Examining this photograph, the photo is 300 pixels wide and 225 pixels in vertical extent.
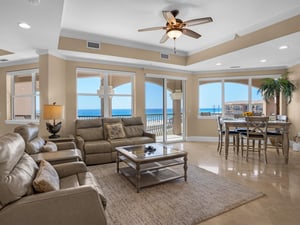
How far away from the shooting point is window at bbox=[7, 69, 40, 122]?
203 inches

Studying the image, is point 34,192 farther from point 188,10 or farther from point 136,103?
point 136,103

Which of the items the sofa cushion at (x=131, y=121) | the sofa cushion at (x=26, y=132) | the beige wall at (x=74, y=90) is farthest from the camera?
the sofa cushion at (x=131, y=121)

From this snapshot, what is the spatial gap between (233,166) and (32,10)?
14.5 ft

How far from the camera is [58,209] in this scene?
1.37m

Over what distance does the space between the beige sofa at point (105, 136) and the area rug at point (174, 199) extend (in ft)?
2.70

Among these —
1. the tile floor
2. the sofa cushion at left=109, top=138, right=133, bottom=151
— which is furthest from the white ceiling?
the tile floor

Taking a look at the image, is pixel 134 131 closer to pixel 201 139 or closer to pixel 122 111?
pixel 122 111

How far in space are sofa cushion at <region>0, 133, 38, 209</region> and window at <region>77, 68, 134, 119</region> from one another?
351 centimetres

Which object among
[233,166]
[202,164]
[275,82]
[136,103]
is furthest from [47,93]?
[275,82]

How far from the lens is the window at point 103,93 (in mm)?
5167

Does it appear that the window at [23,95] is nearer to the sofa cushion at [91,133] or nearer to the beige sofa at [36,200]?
the sofa cushion at [91,133]

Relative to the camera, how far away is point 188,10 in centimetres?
325

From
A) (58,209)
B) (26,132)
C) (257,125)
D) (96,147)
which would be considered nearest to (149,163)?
(96,147)

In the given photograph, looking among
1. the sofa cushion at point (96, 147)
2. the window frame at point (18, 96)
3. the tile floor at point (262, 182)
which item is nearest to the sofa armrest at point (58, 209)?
the tile floor at point (262, 182)
